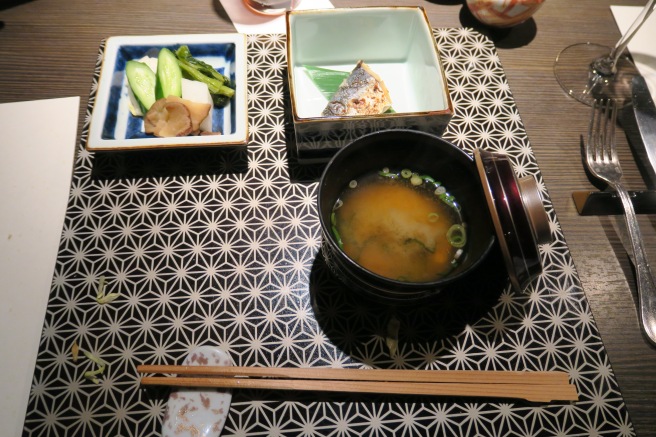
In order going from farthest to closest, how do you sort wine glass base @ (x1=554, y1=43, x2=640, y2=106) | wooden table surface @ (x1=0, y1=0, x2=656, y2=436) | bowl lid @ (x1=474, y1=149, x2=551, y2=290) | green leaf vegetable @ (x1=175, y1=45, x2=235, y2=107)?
1. wine glass base @ (x1=554, y1=43, x2=640, y2=106)
2. green leaf vegetable @ (x1=175, y1=45, x2=235, y2=107)
3. wooden table surface @ (x1=0, y1=0, x2=656, y2=436)
4. bowl lid @ (x1=474, y1=149, x2=551, y2=290)

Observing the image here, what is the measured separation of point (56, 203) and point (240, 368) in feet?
2.62

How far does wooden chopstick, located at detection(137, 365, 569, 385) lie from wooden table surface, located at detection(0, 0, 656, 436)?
0.28 meters

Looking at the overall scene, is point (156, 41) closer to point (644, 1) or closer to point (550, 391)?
point (550, 391)

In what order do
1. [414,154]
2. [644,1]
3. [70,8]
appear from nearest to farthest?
[414,154] → [70,8] → [644,1]

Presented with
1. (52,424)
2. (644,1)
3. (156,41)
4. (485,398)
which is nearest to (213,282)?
(52,424)

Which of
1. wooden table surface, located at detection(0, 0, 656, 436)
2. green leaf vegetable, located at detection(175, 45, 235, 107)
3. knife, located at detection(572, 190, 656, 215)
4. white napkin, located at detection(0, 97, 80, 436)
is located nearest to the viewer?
white napkin, located at detection(0, 97, 80, 436)


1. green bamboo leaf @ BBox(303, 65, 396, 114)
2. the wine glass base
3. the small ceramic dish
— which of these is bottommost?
the small ceramic dish

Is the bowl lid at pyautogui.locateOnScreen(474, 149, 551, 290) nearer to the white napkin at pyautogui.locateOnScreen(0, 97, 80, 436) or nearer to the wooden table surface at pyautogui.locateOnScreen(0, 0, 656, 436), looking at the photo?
the wooden table surface at pyautogui.locateOnScreen(0, 0, 656, 436)

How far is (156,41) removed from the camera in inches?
58.4

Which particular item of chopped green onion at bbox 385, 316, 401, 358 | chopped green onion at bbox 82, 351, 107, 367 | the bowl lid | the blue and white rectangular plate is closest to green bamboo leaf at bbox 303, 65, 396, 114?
the blue and white rectangular plate

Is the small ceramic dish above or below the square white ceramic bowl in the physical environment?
below

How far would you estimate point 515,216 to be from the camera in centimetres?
95

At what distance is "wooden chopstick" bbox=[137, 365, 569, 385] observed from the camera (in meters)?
1.02

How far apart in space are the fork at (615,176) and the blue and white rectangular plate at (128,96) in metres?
1.15
